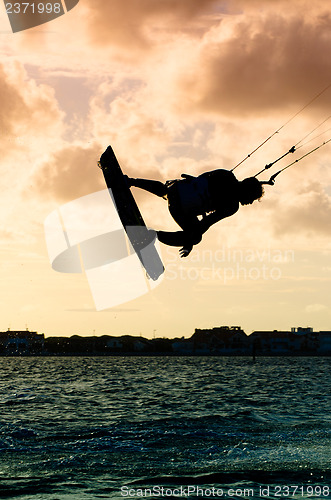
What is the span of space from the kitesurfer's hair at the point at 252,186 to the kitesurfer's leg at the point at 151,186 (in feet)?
4.42

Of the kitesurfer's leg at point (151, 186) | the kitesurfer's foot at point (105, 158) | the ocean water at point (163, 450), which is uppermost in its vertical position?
the kitesurfer's foot at point (105, 158)

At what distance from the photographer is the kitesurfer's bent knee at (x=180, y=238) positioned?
1091 cm

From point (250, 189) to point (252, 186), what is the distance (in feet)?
0.20

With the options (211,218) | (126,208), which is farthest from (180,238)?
(126,208)

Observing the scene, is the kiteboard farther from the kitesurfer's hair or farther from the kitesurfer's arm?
the kitesurfer's hair

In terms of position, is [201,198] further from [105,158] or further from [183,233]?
[105,158]

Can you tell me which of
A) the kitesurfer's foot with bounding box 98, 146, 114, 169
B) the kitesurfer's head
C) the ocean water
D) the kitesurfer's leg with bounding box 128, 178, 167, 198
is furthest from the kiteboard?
the ocean water

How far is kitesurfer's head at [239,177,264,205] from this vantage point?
10.6 m

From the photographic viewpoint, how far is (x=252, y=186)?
10641 mm

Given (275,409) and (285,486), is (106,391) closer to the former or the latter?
(275,409)

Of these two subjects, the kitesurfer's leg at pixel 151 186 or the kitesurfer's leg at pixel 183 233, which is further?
the kitesurfer's leg at pixel 151 186

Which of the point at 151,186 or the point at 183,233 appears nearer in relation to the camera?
the point at 183,233

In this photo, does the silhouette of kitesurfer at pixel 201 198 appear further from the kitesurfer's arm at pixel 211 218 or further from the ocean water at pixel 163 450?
the ocean water at pixel 163 450

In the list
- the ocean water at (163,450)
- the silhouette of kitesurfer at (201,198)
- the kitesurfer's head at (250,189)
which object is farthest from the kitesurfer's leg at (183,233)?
the ocean water at (163,450)
